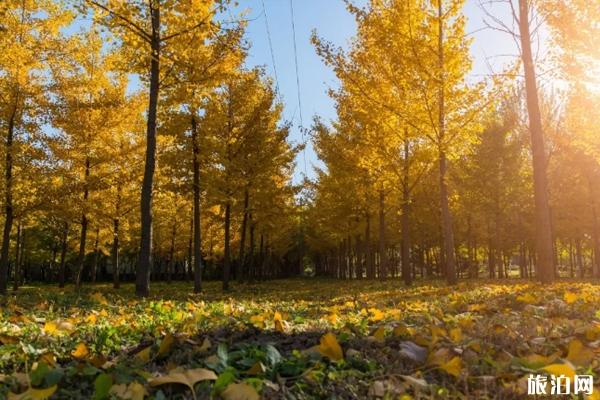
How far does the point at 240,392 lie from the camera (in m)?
1.55

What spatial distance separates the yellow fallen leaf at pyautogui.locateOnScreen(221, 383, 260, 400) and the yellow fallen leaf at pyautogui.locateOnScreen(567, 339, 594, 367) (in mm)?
1427

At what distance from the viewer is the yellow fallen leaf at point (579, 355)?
2102mm

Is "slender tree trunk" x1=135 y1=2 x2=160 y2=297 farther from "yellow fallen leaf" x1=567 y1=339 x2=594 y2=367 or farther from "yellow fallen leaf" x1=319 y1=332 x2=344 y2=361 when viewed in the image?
"yellow fallen leaf" x1=567 y1=339 x2=594 y2=367

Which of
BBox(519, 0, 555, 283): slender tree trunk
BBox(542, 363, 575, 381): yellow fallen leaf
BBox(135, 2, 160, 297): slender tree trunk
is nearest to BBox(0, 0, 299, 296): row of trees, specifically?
BBox(135, 2, 160, 297): slender tree trunk

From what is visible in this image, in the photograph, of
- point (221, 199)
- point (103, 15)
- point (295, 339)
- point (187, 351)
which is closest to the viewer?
point (187, 351)

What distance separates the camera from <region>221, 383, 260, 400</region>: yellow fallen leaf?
1.53 m

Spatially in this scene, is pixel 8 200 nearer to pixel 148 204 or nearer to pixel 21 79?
pixel 21 79

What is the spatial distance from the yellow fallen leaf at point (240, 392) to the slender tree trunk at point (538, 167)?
9.22 metres

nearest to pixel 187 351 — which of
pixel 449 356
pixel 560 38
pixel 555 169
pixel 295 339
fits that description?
pixel 295 339

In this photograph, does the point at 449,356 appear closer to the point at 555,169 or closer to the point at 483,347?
the point at 483,347

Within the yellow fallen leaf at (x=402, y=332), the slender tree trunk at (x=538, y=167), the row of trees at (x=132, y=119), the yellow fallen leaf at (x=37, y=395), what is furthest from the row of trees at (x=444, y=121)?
the yellow fallen leaf at (x=37, y=395)

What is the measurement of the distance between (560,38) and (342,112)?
726 cm

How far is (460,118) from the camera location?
40.5ft

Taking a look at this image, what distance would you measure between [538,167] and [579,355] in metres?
8.57
